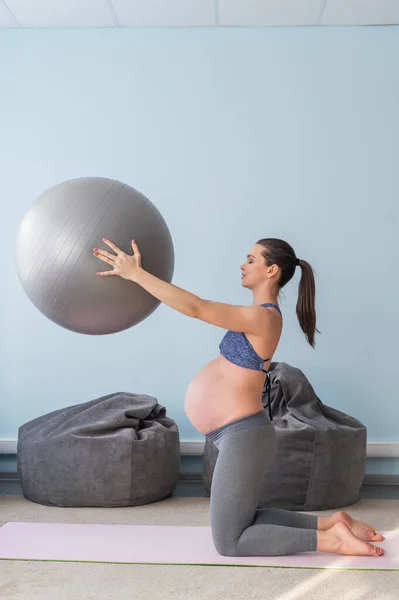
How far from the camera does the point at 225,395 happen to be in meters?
2.79

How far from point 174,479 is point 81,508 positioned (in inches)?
21.5

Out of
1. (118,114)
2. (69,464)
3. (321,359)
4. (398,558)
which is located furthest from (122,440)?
(118,114)

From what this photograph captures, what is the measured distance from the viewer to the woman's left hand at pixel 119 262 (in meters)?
2.50

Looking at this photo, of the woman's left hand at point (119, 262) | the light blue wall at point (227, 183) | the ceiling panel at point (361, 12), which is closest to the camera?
the woman's left hand at point (119, 262)

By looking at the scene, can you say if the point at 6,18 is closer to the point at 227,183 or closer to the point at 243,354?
the point at 227,183

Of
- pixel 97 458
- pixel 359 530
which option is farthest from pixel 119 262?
pixel 97 458

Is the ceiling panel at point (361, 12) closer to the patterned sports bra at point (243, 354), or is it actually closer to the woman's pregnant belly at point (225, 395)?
the patterned sports bra at point (243, 354)

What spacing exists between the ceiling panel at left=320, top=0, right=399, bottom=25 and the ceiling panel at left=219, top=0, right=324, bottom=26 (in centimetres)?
7

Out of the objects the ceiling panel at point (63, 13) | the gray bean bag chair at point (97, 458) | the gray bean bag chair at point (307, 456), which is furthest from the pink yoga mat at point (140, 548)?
the ceiling panel at point (63, 13)

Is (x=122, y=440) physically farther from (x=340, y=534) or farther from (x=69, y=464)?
(x=340, y=534)

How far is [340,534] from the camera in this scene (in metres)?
2.74

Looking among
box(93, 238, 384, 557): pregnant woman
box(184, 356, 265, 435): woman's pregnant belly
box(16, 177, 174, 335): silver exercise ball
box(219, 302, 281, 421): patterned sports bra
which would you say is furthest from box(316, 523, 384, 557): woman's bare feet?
box(16, 177, 174, 335): silver exercise ball

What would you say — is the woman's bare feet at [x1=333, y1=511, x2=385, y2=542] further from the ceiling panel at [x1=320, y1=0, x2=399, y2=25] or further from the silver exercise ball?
the ceiling panel at [x1=320, y1=0, x2=399, y2=25]

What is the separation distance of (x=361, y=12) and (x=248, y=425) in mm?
2623
